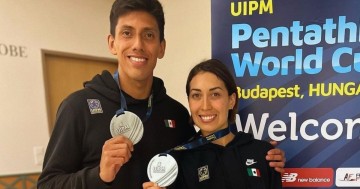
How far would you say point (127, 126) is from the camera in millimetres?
1200

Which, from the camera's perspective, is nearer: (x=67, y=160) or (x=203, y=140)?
(x=67, y=160)

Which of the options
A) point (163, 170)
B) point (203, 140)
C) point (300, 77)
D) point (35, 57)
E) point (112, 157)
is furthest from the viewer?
point (35, 57)

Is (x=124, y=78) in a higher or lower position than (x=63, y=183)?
higher

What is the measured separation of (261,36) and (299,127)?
701 millimetres

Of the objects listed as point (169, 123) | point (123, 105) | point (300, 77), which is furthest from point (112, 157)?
point (300, 77)

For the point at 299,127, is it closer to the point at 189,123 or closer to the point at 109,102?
the point at 189,123

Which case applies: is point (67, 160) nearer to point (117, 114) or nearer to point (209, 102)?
point (117, 114)

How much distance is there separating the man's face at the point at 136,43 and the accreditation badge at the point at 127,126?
212 mm

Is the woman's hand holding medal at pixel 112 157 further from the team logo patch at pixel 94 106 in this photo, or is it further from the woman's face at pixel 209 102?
the woman's face at pixel 209 102

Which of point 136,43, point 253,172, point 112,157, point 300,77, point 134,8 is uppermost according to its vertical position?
point 134,8

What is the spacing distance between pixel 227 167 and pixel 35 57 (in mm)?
2795

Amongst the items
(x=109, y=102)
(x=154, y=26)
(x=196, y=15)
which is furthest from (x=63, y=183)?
(x=196, y=15)

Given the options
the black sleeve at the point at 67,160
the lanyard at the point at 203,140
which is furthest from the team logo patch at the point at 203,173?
the black sleeve at the point at 67,160

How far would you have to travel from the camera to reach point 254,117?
188 cm
